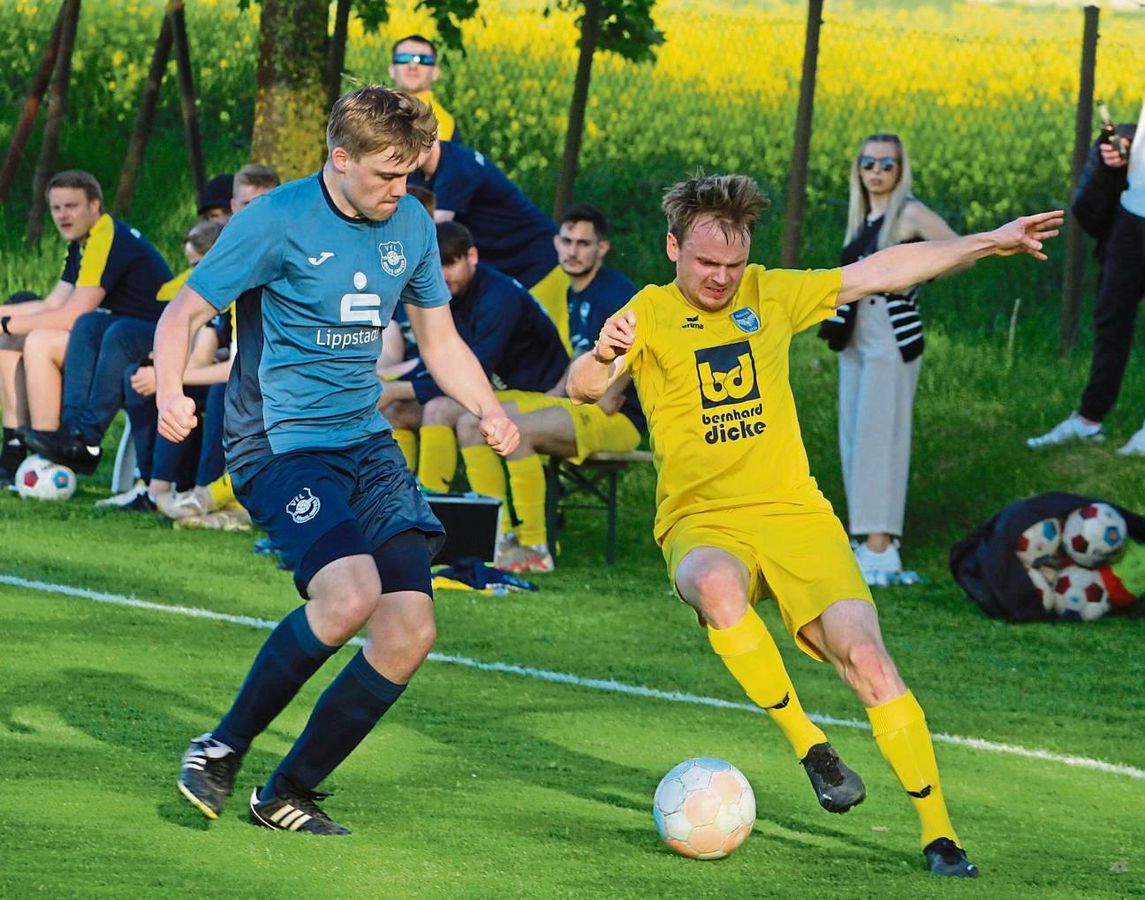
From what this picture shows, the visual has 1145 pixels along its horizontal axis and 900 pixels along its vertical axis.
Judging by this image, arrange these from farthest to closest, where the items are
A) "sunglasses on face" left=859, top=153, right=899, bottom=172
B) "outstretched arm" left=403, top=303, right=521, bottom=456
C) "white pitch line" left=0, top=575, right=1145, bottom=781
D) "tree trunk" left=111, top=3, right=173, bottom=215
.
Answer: "tree trunk" left=111, top=3, right=173, bottom=215 → "sunglasses on face" left=859, top=153, right=899, bottom=172 → "white pitch line" left=0, top=575, right=1145, bottom=781 → "outstretched arm" left=403, top=303, right=521, bottom=456

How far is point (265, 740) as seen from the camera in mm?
6504

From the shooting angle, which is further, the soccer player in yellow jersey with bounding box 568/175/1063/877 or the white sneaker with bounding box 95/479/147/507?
the white sneaker with bounding box 95/479/147/507

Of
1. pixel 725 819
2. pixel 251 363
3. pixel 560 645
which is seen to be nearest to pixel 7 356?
pixel 560 645

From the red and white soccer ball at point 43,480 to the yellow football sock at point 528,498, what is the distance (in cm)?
309

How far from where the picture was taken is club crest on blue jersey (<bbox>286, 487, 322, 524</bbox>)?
17.4ft

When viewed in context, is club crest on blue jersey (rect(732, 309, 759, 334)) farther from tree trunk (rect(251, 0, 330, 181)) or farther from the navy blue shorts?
tree trunk (rect(251, 0, 330, 181))

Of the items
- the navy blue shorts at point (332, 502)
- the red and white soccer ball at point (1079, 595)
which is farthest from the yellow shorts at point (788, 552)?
the red and white soccer ball at point (1079, 595)

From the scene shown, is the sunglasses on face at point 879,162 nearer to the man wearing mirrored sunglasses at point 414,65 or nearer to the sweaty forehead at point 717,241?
the man wearing mirrored sunglasses at point 414,65

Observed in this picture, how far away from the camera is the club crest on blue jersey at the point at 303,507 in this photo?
5305 mm

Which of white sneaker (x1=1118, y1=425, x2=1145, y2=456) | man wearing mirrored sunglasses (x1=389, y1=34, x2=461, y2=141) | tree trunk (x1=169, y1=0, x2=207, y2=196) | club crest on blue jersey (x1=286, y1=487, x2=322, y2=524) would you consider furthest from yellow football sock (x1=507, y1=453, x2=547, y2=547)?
tree trunk (x1=169, y1=0, x2=207, y2=196)

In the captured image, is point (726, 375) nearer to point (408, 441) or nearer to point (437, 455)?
point (437, 455)

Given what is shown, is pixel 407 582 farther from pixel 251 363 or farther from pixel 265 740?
pixel 265 740

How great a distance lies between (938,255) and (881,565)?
16.4 feet

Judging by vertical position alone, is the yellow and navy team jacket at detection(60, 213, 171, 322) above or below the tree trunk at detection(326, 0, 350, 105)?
below
